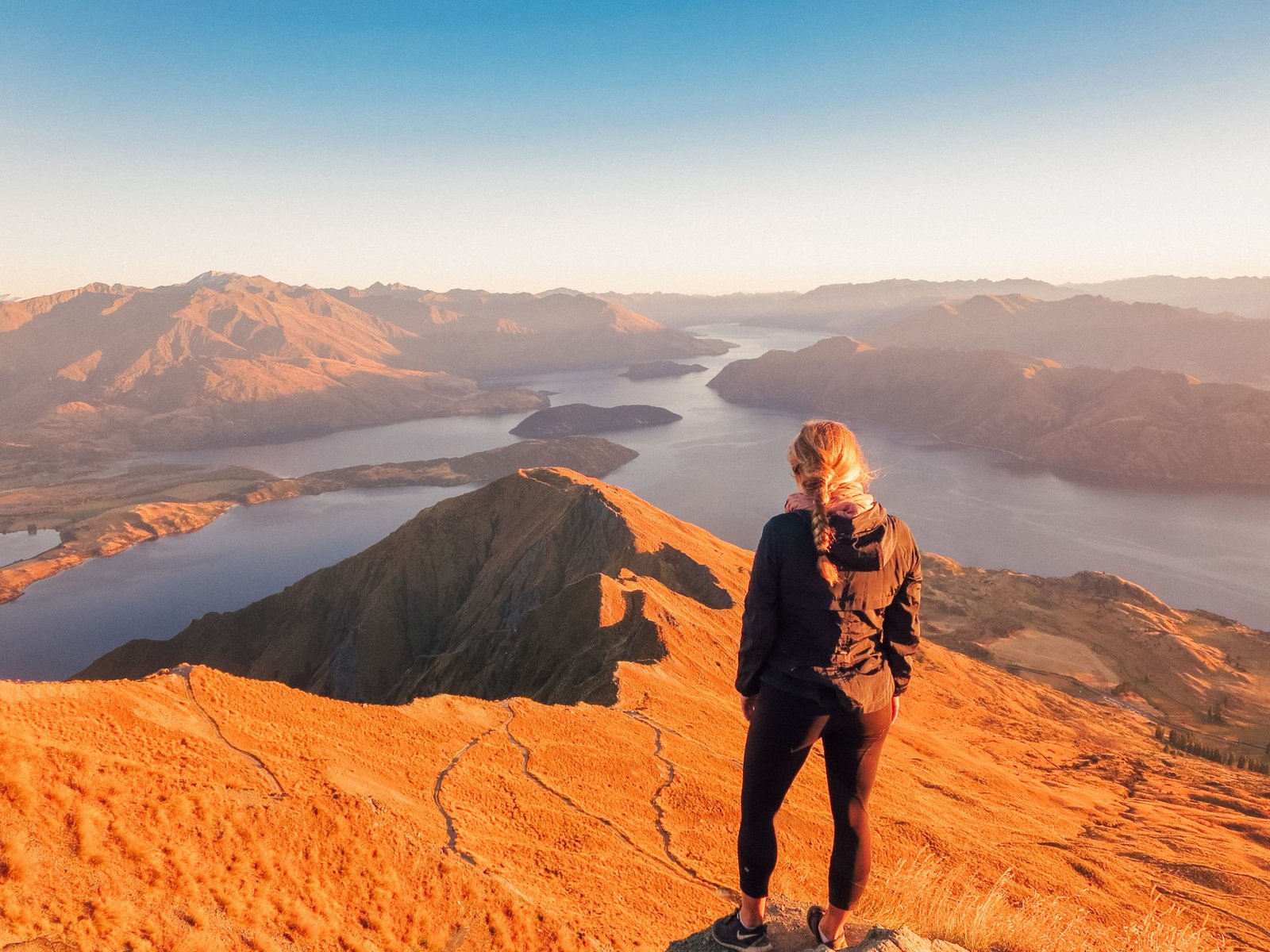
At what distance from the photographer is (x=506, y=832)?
8305mm

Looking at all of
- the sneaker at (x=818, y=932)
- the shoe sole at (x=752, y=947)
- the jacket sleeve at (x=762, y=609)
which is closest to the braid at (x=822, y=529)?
the jacket sleeve at (x=762, y=609)

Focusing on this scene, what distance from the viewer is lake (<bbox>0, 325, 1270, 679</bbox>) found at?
86.0 meters

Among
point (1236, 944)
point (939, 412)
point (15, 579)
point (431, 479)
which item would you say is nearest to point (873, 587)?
point (1236, 944)

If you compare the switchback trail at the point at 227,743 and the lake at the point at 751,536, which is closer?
Result: the switchback trail at the point at 227,743

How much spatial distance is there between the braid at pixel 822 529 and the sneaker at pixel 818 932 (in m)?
2.49

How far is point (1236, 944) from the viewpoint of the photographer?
10227mm

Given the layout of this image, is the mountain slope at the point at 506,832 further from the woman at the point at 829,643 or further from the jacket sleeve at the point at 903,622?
the jacket sleeve at the point at 903,622

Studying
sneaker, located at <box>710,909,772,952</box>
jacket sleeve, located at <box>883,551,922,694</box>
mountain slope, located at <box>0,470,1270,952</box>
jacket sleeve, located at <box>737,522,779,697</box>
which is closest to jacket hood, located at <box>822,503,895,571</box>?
jacket sleeve, located at <box>737,522,779,697</box>

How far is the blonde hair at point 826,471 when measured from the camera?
3.72 metres

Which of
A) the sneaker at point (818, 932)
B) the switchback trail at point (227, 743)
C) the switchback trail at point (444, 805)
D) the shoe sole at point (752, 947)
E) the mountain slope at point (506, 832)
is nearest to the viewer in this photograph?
the sneaker at point (818, 932)

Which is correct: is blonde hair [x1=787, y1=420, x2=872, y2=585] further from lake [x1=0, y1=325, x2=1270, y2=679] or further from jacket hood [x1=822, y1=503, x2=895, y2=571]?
lake [x1=0, y1=325, x2=1270, y2=679]

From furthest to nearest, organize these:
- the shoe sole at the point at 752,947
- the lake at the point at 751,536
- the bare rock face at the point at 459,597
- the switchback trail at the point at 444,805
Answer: the lake at the point at 751,536 → the bare rock face at the point at 459,597 → the switchback trail at the point at 444,805 → the shoe sole at the point at 752,947

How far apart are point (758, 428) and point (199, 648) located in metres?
158

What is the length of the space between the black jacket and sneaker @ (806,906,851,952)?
66.4 inches
